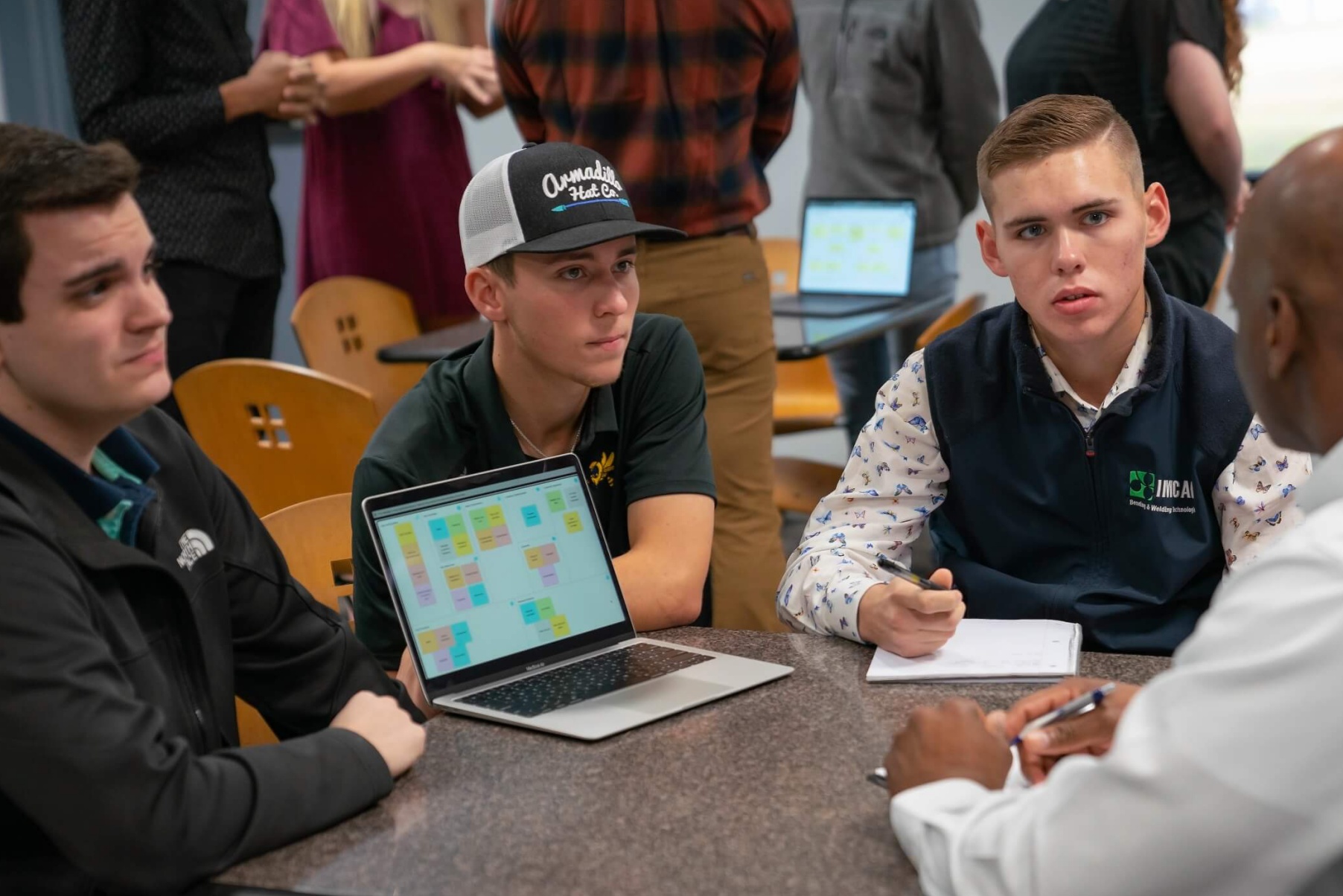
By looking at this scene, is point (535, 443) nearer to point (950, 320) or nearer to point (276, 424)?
point (276, 424)

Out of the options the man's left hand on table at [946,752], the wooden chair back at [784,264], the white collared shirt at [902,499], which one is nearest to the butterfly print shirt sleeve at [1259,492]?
the white collared shirt at [902,499]

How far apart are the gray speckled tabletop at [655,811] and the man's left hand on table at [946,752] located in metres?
0.05

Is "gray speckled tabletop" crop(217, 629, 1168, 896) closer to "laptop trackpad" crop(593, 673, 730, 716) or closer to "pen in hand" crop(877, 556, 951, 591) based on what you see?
"laptop trackpad" crop(593, 673, 730, 716)

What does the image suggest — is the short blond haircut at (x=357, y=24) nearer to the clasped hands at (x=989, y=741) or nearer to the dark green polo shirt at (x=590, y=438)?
the dark green polo shirt at (x=590, y=438)

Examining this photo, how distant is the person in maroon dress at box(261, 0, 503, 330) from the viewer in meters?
3.73

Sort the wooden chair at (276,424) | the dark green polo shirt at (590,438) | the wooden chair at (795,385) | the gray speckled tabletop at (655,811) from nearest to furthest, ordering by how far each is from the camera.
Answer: the gray speckled tabletop at (655,811) → the dark green polo shirt at (590,438) → the wooden chair at (276,424) → the wooden chair at (795,385)

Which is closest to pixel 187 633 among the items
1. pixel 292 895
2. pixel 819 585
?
pixel 292 895

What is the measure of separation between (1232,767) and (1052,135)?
1.18m

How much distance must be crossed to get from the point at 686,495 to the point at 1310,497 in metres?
1.07

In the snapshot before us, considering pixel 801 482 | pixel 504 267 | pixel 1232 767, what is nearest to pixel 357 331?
pixel 801 482

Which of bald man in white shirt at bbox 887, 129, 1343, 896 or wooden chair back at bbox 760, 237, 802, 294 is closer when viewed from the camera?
bald man in white shirt at bbox 887, 129, 1343, 896

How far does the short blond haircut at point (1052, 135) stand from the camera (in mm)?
1927

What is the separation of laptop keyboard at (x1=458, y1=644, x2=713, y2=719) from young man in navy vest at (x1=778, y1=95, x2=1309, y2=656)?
0.22 m

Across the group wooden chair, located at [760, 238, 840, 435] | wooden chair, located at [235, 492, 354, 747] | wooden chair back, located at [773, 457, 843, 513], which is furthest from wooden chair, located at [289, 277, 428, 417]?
wooden chair, located at [235, 492, 354, 747]
